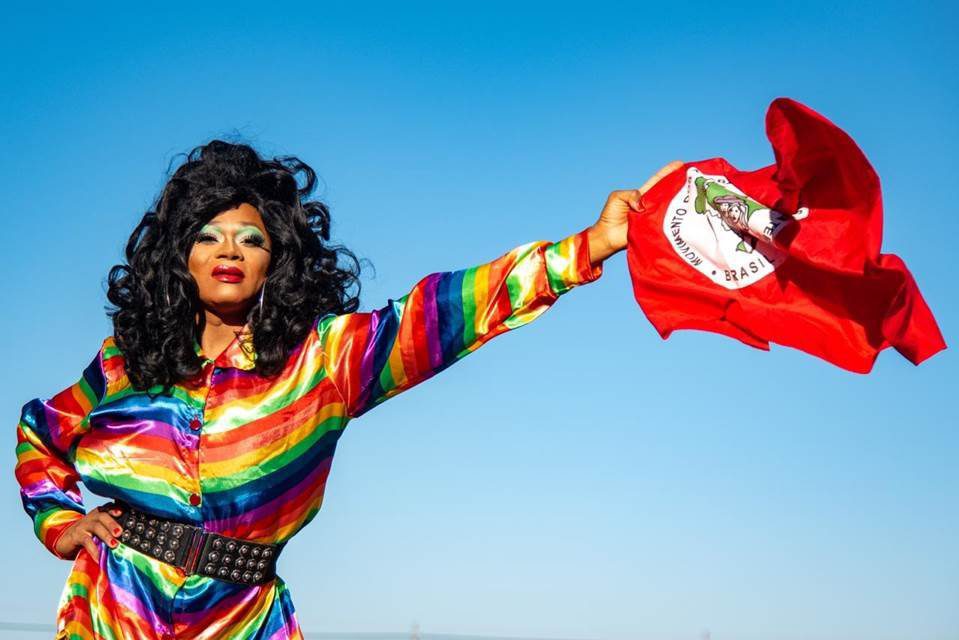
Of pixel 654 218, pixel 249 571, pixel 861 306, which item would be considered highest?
pixel 654 218

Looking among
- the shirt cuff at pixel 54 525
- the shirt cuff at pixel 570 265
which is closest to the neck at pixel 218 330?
the shirt cuff at pixel 54 525

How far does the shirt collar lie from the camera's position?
18.9 feet

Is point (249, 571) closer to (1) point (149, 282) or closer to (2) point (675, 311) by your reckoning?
(1) point (149, 282)

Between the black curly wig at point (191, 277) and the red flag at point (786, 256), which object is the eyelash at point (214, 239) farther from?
the red flag at point (786, 256)

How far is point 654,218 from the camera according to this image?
18.3 ft

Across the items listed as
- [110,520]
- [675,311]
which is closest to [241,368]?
[110,520]

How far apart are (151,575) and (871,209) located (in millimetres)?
2787

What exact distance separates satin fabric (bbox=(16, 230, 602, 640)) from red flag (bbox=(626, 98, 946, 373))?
35 cm

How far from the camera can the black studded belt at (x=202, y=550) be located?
5562 millimetres

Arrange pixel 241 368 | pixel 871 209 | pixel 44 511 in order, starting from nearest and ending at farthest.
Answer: pixel 871 209
pixel 241 368
pixel 44 511

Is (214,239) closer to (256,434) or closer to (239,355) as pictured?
(239,355)

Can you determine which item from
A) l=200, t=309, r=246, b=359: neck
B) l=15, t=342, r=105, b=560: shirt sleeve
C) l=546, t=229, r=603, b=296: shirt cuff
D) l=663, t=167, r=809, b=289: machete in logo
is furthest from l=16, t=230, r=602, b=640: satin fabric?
l=663, t=167, r=809, b=289: machete in logo

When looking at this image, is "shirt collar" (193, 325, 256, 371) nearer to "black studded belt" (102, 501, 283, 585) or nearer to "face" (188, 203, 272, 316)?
"face" (188, 203, 272, 316)

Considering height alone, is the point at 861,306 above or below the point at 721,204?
below
